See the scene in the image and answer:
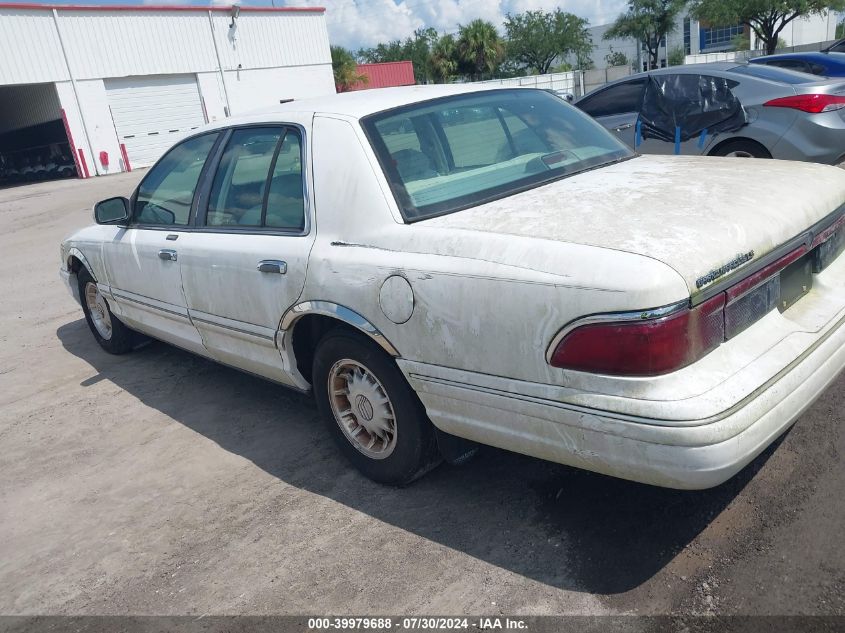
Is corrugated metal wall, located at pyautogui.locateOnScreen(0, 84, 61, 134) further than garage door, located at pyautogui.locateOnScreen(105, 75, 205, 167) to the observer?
No

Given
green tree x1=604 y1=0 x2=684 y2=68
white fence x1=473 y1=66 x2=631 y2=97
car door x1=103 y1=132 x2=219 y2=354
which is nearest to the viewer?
car door x1=103 y1=132 x2=219 y2=354

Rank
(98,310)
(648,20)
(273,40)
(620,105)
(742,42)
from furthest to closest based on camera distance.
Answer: (742,42), (648,20), (273,40), (620,105), (98,310)

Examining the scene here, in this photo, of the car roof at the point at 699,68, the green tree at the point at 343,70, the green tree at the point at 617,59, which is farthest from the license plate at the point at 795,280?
the green tree at the point at 617,59

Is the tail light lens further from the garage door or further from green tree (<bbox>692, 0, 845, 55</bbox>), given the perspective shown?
green tree (<bbox>692, 0, 845, 55</bbox>)

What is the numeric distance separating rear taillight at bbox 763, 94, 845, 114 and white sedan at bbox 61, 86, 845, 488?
4228mm

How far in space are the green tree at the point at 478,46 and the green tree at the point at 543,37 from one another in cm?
1253

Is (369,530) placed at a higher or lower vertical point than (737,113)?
lower

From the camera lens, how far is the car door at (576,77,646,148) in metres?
8.33

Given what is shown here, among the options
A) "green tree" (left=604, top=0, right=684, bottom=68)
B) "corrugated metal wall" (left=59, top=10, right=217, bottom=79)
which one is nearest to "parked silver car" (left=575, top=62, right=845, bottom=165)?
"corrugated metal wall" (left=59, top=10, right=217, bottom=79)

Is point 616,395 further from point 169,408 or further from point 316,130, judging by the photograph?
point 169,408

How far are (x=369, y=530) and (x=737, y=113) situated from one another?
6.27 meters

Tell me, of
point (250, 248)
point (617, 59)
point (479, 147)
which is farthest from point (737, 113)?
point (617, 59)

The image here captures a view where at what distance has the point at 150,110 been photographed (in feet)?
92.4

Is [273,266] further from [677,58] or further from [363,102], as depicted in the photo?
[677,58]
